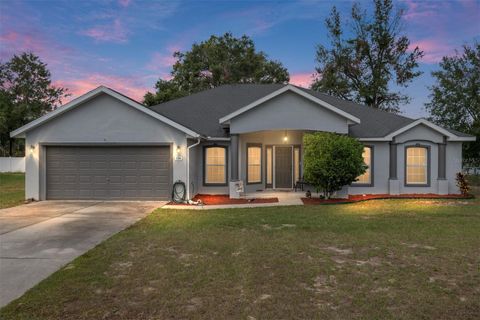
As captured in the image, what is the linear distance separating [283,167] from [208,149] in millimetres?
4003

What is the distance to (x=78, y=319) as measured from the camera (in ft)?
12.8

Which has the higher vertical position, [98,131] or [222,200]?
[98,131]

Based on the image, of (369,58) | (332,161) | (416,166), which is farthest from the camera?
(369,58)

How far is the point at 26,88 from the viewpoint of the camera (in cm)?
4622

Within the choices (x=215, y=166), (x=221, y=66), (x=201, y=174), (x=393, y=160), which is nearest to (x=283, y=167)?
Result: (x=215, y=166)

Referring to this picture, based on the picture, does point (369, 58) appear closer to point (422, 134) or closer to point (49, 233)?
point (422, 134)

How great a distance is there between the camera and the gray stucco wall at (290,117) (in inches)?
590

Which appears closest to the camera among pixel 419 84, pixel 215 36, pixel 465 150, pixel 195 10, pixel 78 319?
pixel 78 319

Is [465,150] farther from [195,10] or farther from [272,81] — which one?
[195,10]

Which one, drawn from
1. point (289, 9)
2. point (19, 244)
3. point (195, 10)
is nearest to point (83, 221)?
point (19, 244)

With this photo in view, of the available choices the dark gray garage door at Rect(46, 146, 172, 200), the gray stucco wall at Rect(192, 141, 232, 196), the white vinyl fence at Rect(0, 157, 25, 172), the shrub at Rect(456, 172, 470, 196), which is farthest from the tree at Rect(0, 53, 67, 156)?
the shrub at Rect(456, 172, 470, 196)

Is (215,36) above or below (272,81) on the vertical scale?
above

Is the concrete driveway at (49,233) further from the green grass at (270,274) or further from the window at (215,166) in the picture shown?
the window at (215,166)

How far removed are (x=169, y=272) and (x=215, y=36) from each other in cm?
3520
